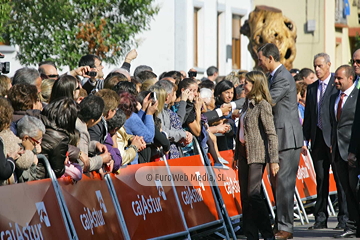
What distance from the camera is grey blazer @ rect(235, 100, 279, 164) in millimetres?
9086

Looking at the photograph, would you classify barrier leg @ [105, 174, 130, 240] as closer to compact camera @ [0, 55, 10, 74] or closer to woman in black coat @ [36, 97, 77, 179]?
woman in black coat @ [36, 97, 77, 179]

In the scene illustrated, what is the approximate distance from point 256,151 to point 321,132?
94.6 inches

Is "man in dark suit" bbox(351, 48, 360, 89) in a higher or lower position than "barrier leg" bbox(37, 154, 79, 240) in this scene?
higher

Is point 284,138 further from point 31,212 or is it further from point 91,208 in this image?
point 31,212

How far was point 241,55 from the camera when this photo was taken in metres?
32.1

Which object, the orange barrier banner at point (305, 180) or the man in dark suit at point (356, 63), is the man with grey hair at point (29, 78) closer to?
the man in dark suit at point (356, 63)

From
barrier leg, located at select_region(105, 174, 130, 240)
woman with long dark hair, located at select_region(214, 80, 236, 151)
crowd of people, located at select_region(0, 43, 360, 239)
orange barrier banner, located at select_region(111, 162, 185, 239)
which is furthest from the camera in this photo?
woman with long dark hair, located at select_region(214, 80, 236, 151)

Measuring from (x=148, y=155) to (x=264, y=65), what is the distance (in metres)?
1.91

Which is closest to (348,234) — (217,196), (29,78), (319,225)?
(319,225)

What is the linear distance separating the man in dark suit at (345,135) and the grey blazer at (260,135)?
1561 mm

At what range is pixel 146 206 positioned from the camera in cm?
838

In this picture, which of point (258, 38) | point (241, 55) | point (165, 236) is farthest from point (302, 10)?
point (165, 236)

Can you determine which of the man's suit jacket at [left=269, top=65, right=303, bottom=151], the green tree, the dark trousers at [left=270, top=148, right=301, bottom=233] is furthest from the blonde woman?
the green tree

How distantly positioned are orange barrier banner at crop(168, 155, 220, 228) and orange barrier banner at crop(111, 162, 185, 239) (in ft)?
1.07
